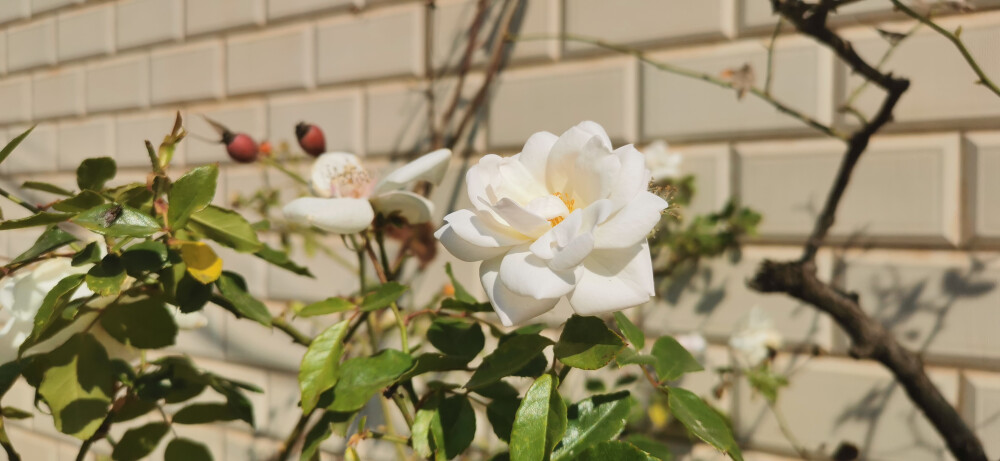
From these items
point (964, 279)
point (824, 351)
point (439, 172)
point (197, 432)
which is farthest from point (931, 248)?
point (197, 432)

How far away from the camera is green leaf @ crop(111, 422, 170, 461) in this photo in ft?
1.67

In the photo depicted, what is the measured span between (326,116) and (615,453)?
3.72 feet

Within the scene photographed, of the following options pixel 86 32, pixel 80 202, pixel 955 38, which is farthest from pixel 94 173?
pixel 86 32

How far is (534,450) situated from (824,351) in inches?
29.1

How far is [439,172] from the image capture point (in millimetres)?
492

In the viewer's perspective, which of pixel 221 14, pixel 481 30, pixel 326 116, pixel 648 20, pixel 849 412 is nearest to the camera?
pixel 849 412

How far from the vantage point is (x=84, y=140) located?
170 centimetres

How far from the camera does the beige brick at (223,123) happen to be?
1407mm

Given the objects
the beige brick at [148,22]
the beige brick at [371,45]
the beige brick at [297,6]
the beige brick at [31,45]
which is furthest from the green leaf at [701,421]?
the beige brick at [31,45]

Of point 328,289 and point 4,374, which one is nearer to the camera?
point 4,374

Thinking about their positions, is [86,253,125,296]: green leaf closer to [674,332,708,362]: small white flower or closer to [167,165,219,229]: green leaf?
[167,165,219,229]: green leaf

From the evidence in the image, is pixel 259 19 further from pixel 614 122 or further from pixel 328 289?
pixel 614 122

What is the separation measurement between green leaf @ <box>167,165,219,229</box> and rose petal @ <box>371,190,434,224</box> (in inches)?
5.1

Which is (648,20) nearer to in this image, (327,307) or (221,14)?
(327,307)
